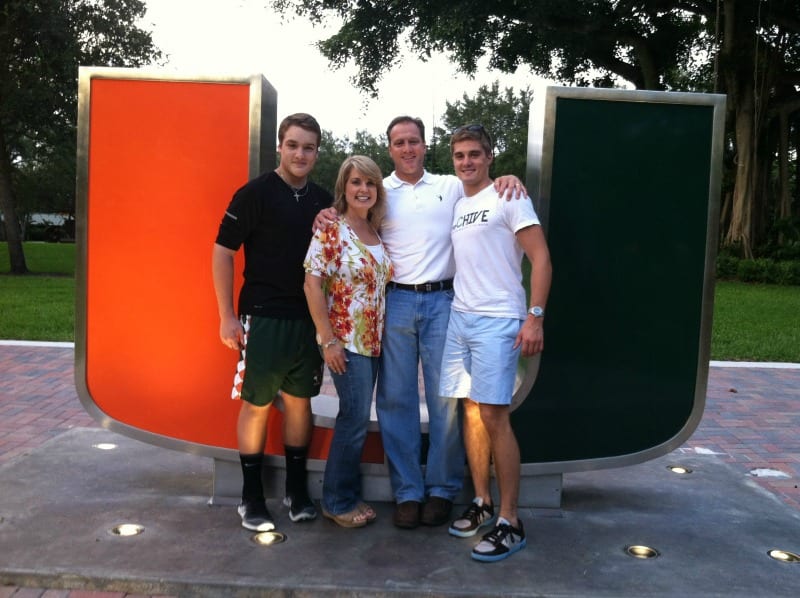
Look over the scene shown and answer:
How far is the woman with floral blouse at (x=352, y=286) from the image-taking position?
10.8 ft

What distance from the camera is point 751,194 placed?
66.6ft

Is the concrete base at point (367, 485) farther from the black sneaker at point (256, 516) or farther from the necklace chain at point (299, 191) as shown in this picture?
the necklace chain at point (299, 191)

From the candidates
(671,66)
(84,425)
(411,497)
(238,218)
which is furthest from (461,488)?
(671,66)

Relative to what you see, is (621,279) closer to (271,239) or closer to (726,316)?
(271,239)

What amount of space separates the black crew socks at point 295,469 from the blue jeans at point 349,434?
12 cm

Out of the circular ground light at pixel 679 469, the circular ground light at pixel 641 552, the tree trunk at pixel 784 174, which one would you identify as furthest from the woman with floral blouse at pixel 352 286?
the tree trunk at pixel 784 174

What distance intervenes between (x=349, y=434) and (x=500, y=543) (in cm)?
A: 80

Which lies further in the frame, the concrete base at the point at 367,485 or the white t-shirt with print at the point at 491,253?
the concrete base at the point at 367,485

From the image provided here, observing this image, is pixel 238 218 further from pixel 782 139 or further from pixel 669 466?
pixel 782 139

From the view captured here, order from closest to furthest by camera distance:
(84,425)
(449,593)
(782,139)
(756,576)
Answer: (449,593), (756,576), (84,425), (782,139)

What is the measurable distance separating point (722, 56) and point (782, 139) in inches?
175

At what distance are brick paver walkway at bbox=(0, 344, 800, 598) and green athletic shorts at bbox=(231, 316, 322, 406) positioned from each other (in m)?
1.95

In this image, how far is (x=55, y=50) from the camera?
1667 cm

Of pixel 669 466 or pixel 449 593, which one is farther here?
pixel 669 466
